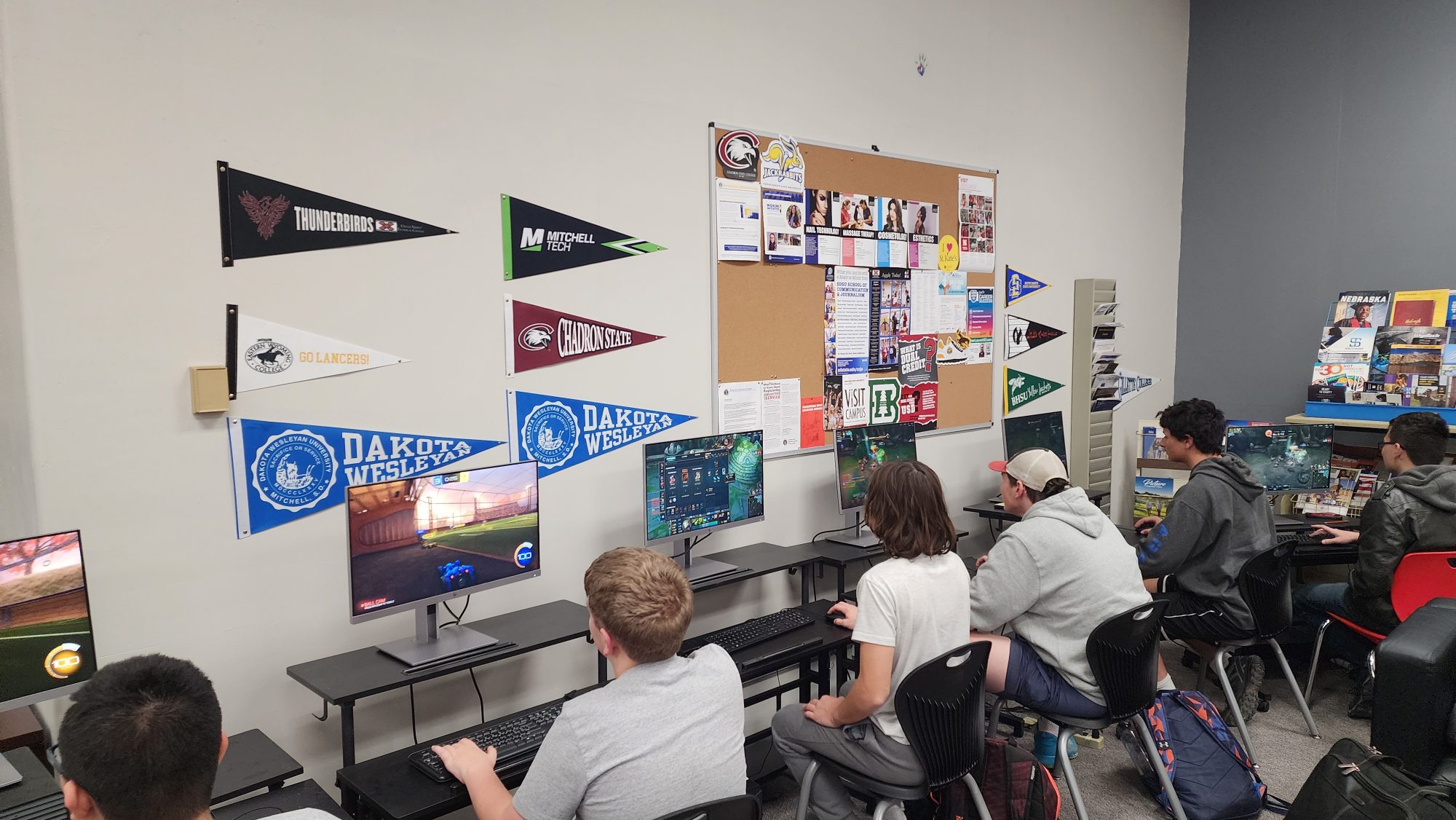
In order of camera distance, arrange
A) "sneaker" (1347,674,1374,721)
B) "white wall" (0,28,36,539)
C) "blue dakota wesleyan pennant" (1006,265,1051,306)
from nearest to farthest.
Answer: "white wall" (0,28,36,539) < "sneaker" (1347,674,1374,721) < "blue dakota wesleyan pennant" (1006,265,1051,306)

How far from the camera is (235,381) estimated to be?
231 centimetres

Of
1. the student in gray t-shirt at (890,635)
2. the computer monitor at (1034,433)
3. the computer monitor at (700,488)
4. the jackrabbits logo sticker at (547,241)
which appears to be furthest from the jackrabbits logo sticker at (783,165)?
the computer monitor at (1034,433)

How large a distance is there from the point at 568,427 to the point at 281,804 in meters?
1.39

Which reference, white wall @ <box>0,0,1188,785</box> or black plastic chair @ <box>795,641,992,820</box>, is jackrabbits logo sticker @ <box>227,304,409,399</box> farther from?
black plastic chair @ <box>795,641,992,820</box>

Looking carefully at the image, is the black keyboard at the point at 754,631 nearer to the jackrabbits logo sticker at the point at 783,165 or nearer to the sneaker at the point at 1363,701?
the jackrabbits logo sticker at the point at 783,165

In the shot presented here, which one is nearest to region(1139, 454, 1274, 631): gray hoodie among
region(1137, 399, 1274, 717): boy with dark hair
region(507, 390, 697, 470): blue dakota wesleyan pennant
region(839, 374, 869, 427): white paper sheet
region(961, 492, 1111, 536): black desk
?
region(1137, 399, 1274, 717): boy with dark hair

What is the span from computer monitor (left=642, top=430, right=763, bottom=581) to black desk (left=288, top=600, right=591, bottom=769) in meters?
0.45

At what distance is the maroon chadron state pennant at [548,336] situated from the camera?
2.85 m

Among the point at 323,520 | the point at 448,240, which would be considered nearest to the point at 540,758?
the point at 323,520

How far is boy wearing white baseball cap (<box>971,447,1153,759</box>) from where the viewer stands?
8.82ft

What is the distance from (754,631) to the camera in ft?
9.63

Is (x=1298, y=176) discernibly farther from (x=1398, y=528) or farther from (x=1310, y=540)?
(x=1398, y=528)

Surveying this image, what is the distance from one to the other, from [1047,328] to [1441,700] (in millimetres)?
2569

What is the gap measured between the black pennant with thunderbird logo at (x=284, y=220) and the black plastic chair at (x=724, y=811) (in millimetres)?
1751
